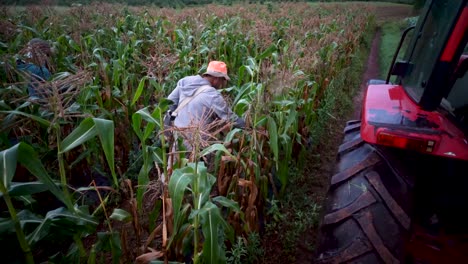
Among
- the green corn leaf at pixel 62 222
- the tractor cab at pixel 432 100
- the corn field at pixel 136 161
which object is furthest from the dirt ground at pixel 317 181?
the green corn leaf at pixel 62 222

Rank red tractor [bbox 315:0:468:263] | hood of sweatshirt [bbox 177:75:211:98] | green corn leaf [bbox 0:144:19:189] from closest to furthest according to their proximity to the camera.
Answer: green corn leaf [bbox 0:144:19:189] → red tractor [bbox 315:0:468:263] → hood of sweatshirt [bbox 177:75:211:98]

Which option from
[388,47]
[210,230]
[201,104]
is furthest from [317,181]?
[388,47]

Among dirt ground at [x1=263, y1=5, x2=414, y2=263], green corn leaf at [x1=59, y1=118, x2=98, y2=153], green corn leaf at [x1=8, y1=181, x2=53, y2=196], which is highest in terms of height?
green corn leaf at [x1=59, y1=118, x2=98, y2=153]

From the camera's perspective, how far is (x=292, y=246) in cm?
255

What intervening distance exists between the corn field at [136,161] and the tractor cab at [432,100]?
32.3 inches

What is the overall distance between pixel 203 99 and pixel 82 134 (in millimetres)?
1315

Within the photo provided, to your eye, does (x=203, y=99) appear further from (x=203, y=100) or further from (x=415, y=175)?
(x=415, y=175)

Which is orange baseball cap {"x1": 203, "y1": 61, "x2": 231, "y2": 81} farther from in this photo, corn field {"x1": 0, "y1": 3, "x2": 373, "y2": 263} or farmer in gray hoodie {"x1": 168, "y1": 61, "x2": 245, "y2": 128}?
corn field {"x1": 0, "y1": 3, "x2": 373, "y2": 263}

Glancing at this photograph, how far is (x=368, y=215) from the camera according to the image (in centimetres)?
159

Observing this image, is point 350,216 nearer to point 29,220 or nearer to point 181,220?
point 181,220

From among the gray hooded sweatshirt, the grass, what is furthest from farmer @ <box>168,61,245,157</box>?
the grass

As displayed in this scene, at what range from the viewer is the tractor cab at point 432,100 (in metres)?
1.55

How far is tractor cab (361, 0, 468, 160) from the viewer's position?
1555 mm

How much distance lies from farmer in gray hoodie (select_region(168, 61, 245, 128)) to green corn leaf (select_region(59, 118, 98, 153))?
3.42ft
